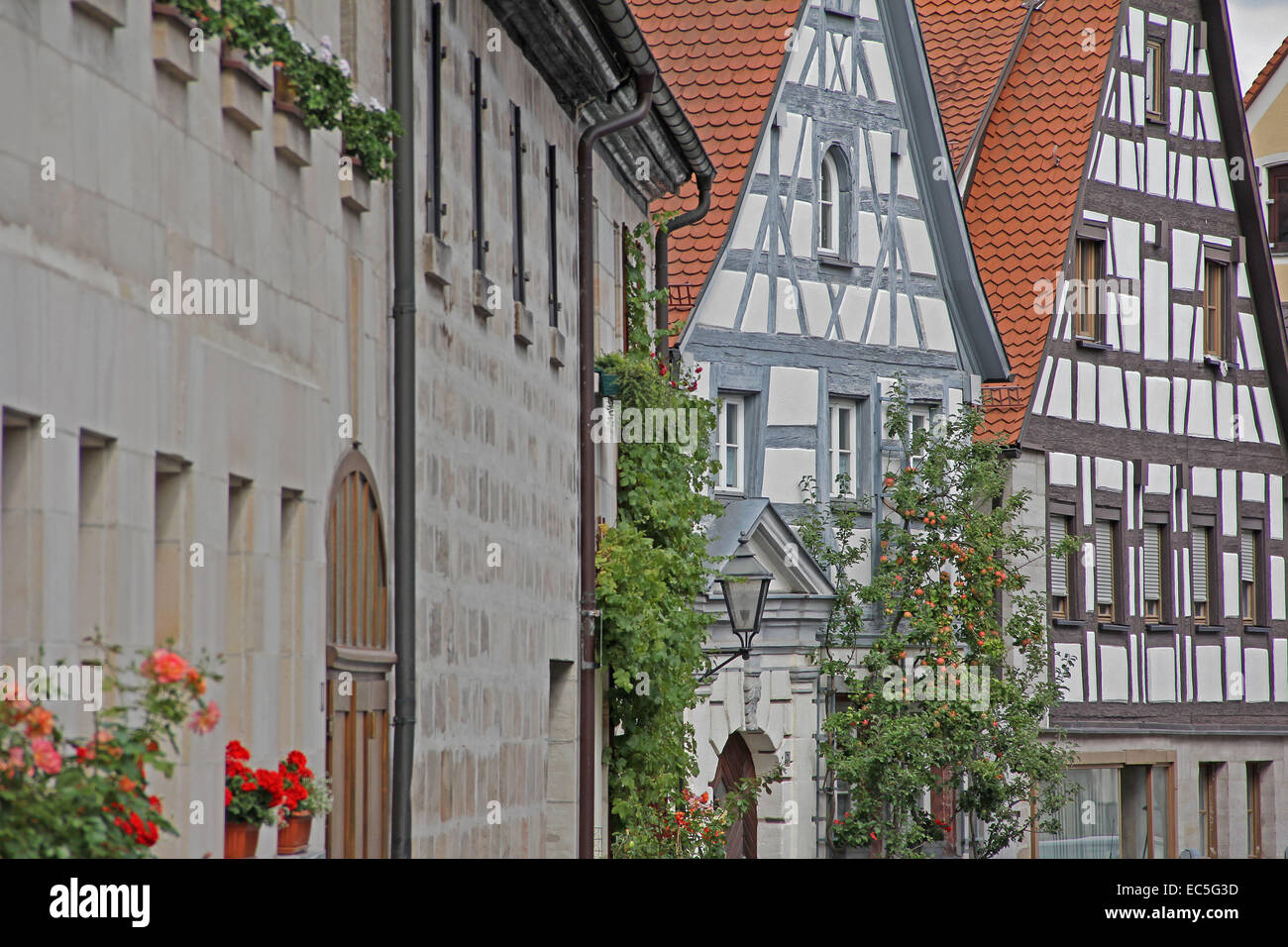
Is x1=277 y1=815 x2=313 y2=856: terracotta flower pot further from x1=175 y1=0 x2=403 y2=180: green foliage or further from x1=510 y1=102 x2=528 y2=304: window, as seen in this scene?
x1=510 y1=102 x2=528 y2=304: window

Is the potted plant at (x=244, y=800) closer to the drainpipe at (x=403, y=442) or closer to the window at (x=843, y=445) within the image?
the drainpipe at (x=403, y=442)

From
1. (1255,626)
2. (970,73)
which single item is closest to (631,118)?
(970,73)

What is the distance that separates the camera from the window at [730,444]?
65.0 ft

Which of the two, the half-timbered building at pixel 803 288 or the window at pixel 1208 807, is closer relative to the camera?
the half-timbered building at pixel 803 288

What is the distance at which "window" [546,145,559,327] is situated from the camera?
12.8m

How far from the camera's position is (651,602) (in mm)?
13828

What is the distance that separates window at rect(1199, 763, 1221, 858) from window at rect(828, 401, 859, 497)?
7.08m

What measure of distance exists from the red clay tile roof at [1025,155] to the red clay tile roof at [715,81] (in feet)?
13.2

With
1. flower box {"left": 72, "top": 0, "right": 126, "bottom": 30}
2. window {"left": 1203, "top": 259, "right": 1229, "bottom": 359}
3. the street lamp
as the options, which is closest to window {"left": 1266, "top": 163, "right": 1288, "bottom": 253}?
window {"left": 1203, "top": 259, "right": 1229, "bottom": 359}

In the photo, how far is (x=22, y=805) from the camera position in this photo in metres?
4.41

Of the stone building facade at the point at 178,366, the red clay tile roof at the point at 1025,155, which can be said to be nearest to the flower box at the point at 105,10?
the stone building facade at the point at 178,366

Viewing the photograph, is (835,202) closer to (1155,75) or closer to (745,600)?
(745,600)

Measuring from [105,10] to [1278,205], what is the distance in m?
25.6
